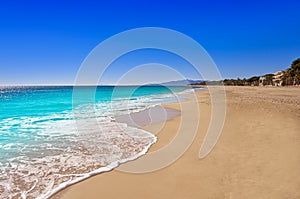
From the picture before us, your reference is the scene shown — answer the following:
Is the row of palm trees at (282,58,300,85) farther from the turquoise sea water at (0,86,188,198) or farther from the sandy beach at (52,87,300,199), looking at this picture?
the turquoise sea water at (0,86,188,198)

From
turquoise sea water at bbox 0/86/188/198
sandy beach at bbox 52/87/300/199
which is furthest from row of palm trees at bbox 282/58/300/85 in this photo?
turquoise sea water at bbox 0/86/188/198

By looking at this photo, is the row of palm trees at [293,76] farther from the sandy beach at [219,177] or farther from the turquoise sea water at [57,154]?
the turquoise sea water at [57,154]

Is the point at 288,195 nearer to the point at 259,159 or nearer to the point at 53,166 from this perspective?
the point at 259,159

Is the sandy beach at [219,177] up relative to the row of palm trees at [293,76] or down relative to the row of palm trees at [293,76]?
down

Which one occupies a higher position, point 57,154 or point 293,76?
point 293,76

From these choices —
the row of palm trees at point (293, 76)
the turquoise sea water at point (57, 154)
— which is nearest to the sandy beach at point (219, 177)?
the turquoise sea water at point (57, 154)

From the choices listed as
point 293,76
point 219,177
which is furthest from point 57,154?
point 293,76

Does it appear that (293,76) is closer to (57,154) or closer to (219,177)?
(219,177)

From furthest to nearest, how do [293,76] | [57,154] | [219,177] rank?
1. [293,76]
2. [57,154]
3. [219,177]

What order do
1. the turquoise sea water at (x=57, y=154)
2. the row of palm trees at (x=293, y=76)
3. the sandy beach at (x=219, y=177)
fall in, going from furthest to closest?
the row of palm trees at (x=293, y=76)
the turquoise sea water at (x=57, y=154)
the sandy beach at (x=219, y=177)

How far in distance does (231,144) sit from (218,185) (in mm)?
2817

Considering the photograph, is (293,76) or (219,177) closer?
(219,177)

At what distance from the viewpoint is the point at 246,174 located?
14.2ft

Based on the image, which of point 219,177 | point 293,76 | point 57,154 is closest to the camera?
point 219,177
